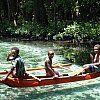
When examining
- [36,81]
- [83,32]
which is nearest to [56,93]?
[36,81]

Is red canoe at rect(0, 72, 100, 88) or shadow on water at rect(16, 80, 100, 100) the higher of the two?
red canoe at rect(0, 72, 100, 88)

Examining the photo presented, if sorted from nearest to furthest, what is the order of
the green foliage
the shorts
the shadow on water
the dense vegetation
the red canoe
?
1. the red canoe
2. the shadow on water
3. the shorts
4. the green foliage
5. the dense vegetation

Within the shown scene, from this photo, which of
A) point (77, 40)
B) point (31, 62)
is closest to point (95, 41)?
point (77, 40)

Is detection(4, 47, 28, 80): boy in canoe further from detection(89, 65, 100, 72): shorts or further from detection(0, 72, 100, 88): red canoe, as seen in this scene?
detection(89, 65, 100, 72): shorts

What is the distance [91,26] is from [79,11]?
35.7 feet

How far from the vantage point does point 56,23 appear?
29.7 m

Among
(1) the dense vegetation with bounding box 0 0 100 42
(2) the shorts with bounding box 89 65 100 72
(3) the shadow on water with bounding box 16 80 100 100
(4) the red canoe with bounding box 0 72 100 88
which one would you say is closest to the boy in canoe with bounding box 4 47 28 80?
(4) the red canoe with bounding box 0 72 100 88

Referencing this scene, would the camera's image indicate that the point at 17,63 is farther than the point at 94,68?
No

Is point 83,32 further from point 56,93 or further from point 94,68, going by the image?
point 56,93

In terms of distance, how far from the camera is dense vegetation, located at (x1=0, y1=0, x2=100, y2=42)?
80.5 ft

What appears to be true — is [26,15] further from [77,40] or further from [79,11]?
[77,40]

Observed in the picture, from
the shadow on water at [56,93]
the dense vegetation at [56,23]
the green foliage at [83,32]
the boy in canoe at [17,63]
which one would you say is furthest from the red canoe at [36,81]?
the dense vegetation at [56,23]

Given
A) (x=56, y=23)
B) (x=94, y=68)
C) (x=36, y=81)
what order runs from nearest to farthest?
(x=36, y=81), (x=94, y=68), (x=56, y=23)

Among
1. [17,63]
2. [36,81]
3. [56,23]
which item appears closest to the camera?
[17,63]
